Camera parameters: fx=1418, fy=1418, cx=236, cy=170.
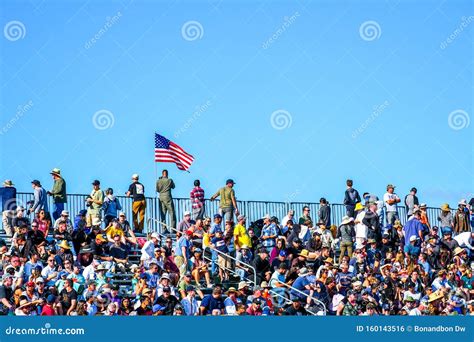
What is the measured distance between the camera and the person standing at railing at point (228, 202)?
1468 inches

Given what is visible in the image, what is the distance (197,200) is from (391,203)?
5.64 m

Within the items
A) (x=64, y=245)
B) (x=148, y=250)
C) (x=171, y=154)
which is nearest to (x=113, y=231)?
(x=148, y=250)

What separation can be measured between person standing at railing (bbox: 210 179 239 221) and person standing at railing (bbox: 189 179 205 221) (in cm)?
51

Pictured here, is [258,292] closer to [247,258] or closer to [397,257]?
[247,258]

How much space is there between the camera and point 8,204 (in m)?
34.0

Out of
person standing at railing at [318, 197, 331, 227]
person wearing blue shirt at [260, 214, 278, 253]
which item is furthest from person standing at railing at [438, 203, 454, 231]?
person wearing blue shirt at [260, 214, 278, 253]

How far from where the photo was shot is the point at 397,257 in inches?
1422

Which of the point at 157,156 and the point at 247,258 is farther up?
the point at 157,156

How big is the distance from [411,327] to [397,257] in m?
5.44

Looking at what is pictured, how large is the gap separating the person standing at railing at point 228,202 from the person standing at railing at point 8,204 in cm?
583

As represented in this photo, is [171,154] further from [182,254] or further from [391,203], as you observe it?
[391,203]

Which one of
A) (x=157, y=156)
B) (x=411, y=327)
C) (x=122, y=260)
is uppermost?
(x=157, y=156)

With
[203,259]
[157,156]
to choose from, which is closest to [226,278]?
[203,259]

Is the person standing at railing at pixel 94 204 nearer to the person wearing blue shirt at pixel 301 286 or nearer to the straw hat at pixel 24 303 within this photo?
the person wearing blue shirt at pixel 301 286
